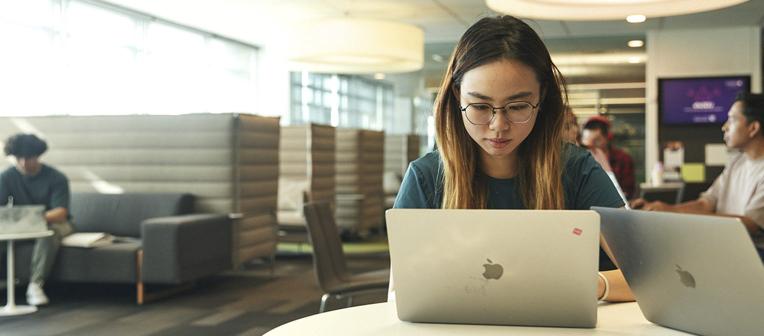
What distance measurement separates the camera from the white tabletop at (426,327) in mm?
1608

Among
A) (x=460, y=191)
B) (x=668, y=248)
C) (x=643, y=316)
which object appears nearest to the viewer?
(x=668, y=248)

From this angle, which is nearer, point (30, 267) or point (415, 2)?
point (30, 267)

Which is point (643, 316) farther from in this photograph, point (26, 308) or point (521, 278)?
point (26, 308)

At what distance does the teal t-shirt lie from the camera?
2.11m

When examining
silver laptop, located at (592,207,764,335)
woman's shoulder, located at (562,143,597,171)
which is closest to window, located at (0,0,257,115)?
woman's shoulder, located at (562,143,597,171)

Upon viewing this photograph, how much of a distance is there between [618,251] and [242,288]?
5.70m

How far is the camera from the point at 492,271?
5.04ft

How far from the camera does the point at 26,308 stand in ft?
19.5

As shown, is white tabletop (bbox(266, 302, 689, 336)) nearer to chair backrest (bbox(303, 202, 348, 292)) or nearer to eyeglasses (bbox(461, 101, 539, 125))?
eyeglasses (bbox(461, 101, 539, 125))

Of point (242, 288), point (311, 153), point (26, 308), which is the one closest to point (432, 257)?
point (26, 308)

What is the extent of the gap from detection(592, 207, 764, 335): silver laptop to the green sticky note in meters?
10.5

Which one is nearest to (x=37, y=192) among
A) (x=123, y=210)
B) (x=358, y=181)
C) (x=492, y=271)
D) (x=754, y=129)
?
(x=123, y=210)

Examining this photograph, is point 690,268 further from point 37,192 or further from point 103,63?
point 103,63

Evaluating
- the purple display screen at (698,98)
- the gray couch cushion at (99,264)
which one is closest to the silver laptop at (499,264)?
the gray couch cushion at (99,264)
